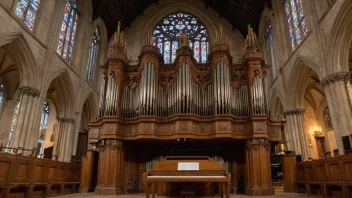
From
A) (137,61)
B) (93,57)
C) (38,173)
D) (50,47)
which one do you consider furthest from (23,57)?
(93,57)

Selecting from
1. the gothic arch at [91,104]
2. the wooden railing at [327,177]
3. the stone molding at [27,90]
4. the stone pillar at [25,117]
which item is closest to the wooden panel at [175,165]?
the wooden railing at [327,177]

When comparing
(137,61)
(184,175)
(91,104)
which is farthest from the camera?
(91,104)

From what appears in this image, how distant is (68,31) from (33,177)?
1126cm

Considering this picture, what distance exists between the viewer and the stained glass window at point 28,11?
482 inches

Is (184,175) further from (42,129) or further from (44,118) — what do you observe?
(44,118)

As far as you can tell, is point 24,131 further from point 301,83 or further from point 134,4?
point 301,83

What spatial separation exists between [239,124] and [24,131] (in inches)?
398

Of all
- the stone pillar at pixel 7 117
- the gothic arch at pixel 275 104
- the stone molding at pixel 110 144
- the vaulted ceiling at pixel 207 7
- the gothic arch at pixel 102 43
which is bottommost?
the stone molding at pixel 110 144

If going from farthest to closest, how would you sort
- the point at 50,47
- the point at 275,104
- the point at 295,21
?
the point at 275,104, the point at 295,21, the point at 50,47

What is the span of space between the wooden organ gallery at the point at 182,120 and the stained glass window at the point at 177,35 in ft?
33.2

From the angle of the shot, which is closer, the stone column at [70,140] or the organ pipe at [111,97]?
the organ pipe at [111,97]

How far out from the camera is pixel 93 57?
2033cm

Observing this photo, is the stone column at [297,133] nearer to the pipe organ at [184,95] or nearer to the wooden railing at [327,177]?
the wooden railing at [327,177]

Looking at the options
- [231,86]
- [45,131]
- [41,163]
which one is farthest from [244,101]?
[45,131]
